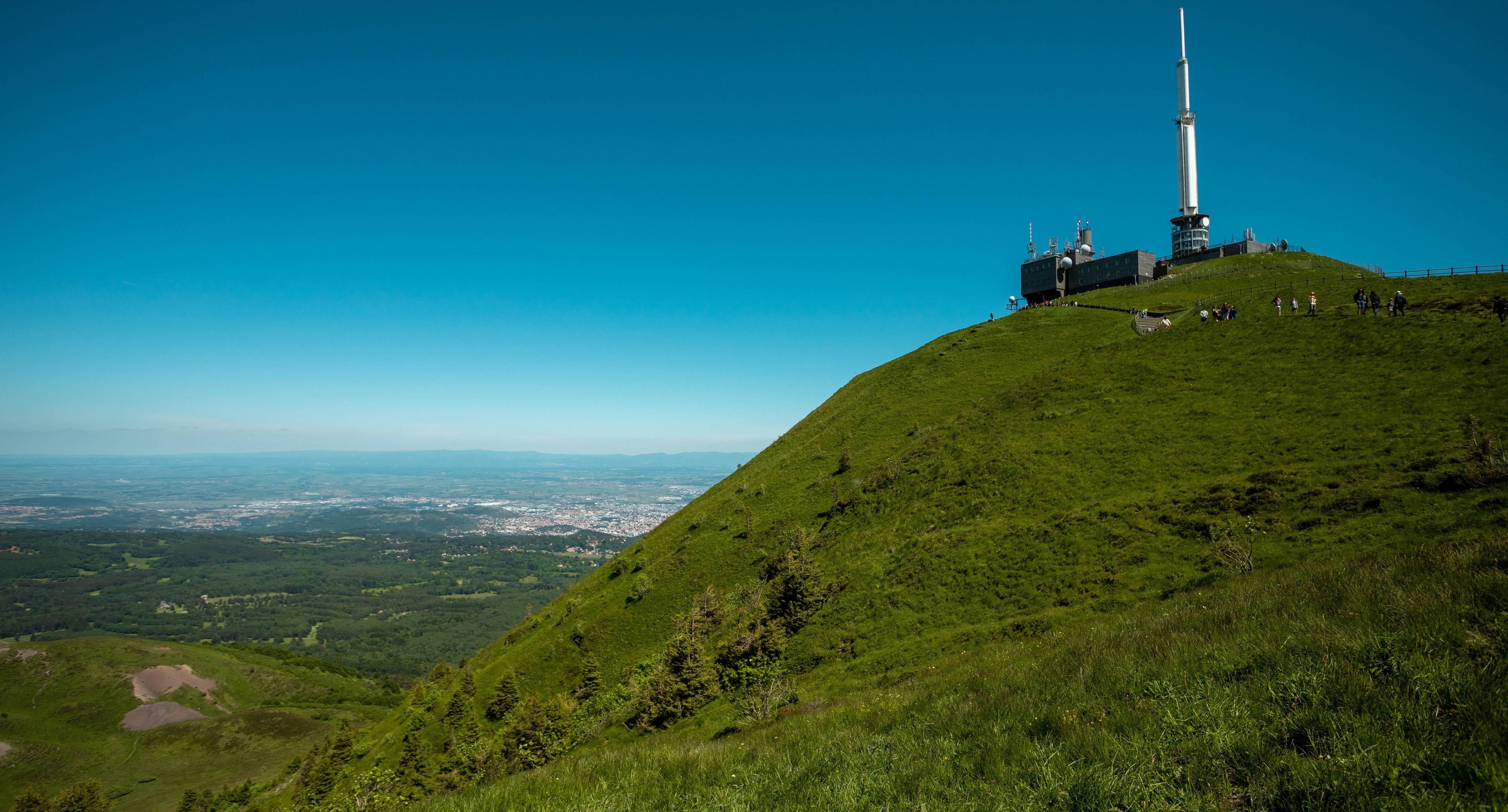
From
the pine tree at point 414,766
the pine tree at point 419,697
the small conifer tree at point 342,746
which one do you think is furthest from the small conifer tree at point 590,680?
the small conifer tree at point 342,746

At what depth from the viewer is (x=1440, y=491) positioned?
19.3 m

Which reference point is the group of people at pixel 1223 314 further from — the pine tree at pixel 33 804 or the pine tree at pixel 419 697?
the pine tree at pixel 33 804

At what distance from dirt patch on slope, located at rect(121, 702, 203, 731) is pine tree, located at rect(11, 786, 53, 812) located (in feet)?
201

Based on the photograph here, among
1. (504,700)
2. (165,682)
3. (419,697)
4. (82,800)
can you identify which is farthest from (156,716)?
(504,700)

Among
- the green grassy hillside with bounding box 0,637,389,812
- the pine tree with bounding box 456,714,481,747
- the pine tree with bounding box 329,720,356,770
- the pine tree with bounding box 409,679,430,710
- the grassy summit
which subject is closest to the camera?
the grassy summit

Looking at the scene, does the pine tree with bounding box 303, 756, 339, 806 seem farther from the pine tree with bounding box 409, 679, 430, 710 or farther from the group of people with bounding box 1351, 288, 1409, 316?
the group of people with bounding box 1351, 288, 1409, 316

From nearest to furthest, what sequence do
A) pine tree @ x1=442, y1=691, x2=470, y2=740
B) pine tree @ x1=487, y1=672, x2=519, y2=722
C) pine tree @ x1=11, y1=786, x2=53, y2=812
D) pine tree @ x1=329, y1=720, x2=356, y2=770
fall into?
pine tree @ x1=487, y1=672, x2=519, y2=722 < pine tree @ x1=442, y1=691, x2=470, y2=740 < pine tree @ x1=329, y1=720, x2=356, y2=770 < pine tree @ x1=11, y1=786, x2=53, y2=812

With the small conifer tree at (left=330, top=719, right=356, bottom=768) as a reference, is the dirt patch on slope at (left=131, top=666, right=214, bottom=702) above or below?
below

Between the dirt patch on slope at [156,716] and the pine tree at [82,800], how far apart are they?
210 feet

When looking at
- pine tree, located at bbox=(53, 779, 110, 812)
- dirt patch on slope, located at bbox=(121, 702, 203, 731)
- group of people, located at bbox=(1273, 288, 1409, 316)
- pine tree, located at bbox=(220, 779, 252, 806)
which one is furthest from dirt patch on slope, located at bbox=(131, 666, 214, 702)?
group of people, located at bbox=(1273, 288, 1409, 316)

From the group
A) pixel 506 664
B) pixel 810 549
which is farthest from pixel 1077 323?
pixel 506 664

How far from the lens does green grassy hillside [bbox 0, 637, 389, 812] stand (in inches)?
3386

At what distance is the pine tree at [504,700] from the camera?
124 feet

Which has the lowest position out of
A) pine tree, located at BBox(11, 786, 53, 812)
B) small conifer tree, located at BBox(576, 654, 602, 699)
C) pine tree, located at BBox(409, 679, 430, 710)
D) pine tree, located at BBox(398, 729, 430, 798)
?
pine tree, located at BBox(11, 786, 53, 812)
